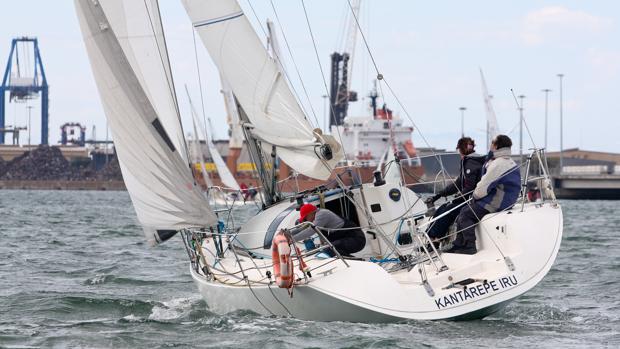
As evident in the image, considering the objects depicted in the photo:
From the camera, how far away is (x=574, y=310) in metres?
10.4

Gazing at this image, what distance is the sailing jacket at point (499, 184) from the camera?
31.3ft

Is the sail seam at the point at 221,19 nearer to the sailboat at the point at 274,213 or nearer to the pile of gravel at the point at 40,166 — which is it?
the sailboat at the point at 274,213

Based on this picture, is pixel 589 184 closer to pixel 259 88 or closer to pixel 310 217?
pixel 259 88

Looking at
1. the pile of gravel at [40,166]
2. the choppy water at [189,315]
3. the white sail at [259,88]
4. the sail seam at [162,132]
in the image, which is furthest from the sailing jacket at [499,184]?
the pile of gravel at [40,166]

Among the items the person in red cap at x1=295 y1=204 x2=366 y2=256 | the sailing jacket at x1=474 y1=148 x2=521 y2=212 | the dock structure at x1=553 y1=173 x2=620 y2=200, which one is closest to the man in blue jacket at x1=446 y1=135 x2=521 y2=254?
the sailing jacket at x1=474 y1=148 x2=521 y2=212

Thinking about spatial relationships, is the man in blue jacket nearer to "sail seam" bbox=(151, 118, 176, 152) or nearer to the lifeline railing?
the lifeline railing

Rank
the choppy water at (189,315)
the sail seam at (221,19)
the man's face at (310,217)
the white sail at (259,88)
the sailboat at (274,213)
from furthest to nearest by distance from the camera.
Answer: the sail seam at (221,19), the white sail at (259,88), the man's face at (310,217), the sailboat at (274,213), the choppy water at (189,315)

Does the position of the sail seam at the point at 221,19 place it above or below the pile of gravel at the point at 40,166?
above

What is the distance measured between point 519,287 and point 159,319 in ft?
11.1

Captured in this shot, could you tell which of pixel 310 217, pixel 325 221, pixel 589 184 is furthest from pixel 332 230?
pixel 589 184

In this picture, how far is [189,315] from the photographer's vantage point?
1015cm

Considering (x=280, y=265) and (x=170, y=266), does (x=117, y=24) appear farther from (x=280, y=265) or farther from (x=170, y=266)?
(x=170, y=266)

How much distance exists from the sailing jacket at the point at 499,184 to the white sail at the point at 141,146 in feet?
8.64

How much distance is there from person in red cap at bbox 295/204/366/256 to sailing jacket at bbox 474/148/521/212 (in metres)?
1.19
